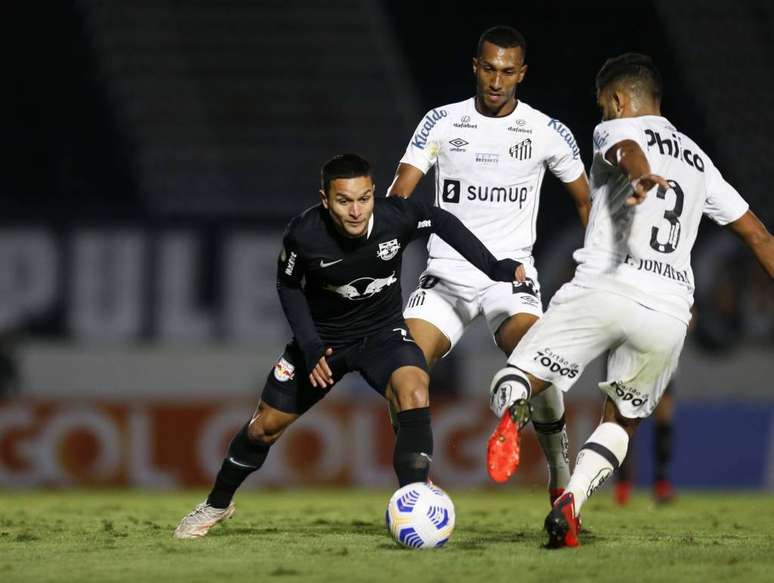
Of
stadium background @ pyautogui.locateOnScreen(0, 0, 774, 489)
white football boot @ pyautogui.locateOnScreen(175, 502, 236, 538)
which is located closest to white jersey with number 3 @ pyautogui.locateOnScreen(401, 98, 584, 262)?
white football boot @ pyautogui.locateOnScreen(175, 502, 236, 538)

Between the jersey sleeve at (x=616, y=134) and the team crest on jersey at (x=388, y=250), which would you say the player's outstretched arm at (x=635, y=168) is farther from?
the team crest on jersey at (x=388, y=250)

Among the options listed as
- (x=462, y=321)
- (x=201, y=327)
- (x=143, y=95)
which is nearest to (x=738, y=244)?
(x=201, y=327)

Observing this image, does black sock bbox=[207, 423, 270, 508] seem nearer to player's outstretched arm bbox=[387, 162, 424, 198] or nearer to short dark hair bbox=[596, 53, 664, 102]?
player's outstretched arm bbox=[387, 162, 424, 198]

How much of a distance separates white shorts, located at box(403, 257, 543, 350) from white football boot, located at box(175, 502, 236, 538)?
1.39m

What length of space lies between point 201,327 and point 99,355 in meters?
1.16

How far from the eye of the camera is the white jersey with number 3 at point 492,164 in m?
7.07

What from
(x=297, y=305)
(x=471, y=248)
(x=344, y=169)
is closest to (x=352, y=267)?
(x=297, y=305)

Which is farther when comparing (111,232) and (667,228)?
(111,232)

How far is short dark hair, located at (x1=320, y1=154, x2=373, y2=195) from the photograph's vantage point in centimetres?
614

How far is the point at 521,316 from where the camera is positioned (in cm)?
689

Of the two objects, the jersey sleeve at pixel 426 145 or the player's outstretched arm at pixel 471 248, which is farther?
the jersey sleeve at pixel 426 145

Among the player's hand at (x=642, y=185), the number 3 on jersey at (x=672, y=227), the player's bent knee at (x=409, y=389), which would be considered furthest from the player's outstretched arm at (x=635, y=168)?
the player's bent knee at (x=409, y=389)

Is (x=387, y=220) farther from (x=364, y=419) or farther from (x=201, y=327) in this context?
(x=201, y=327)

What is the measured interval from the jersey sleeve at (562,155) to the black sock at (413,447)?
1.76 meters
